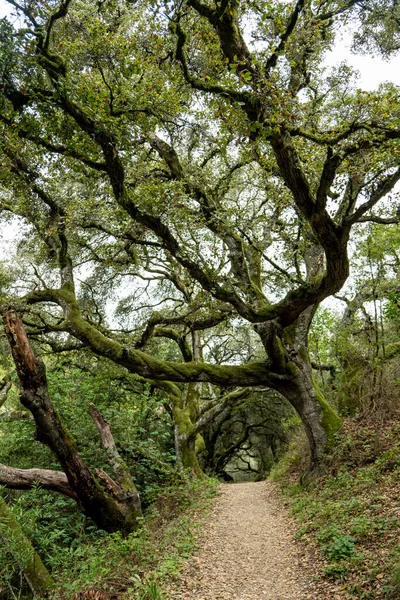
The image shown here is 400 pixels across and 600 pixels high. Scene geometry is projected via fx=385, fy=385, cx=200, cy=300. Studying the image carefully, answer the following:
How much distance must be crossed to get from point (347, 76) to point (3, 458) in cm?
1295

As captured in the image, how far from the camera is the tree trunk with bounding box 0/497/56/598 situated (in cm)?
454

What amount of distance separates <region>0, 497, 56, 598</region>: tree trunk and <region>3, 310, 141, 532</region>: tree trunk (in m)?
1.25

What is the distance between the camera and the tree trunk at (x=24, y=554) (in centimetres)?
454

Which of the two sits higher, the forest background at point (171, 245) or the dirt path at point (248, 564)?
the forest background at point (171, 245)

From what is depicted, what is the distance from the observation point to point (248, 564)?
5281 mm

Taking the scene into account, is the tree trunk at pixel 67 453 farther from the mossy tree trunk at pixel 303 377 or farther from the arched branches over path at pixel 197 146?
the mossy tree trunk at pixel 303 377

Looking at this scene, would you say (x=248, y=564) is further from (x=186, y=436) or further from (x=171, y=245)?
(x=186, y=436)

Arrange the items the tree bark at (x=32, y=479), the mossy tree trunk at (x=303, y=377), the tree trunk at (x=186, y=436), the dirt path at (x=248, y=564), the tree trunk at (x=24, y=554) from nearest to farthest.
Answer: the dirt path at (x=248, y=564), the tree trunk at (x=24, y=554), the tree bark at (x=32, y=479), the mossy tree trunk at (x=303, y=377), the tree trunk at (x=186, y=436)

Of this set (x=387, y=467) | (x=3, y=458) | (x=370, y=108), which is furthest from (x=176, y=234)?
(x=3, y=458)

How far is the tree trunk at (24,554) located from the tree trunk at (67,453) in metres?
1.25

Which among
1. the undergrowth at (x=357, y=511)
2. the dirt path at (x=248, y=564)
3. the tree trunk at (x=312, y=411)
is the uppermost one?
the tree trunk at (x=312, y=411)

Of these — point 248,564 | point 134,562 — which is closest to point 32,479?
point 134,562

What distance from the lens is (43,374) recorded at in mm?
6254

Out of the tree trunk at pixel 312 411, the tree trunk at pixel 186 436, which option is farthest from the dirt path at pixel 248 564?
the tree trunk at pixel 186 436
